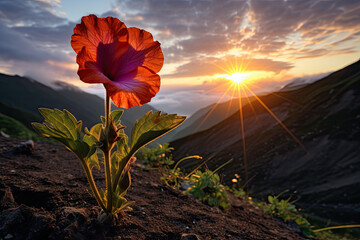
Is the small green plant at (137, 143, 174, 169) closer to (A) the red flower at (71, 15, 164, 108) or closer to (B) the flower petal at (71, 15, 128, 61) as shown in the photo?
(A) the red flower at (71, 15, 164, 108)

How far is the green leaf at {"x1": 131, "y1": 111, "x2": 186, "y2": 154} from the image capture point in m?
1.80

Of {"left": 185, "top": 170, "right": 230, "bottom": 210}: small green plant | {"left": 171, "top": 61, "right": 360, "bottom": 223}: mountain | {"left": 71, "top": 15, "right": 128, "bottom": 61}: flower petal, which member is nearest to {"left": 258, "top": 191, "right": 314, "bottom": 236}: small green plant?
{"left": 185, "top": 170, "right": 230, "bottom": 210}: small green plant

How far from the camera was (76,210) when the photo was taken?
2.07 metres

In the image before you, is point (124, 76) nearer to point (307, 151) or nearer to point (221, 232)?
point (221, 232)

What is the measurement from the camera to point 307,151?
→ 1873 centimetres

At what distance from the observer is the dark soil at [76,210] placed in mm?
1862

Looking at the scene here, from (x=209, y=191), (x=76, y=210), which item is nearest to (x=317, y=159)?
(x=209, y=191)

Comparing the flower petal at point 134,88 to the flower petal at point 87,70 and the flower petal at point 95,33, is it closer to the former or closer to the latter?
the flower petal at point 87,70

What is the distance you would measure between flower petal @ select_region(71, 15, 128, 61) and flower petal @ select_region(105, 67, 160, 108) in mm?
253

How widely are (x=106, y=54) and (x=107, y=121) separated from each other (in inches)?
18.9

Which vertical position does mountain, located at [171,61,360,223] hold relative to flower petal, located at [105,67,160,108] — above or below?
below

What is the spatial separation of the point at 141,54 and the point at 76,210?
4.96 feet


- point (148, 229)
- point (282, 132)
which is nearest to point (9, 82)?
point (282, 132)

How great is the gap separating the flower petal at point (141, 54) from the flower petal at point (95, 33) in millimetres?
84
